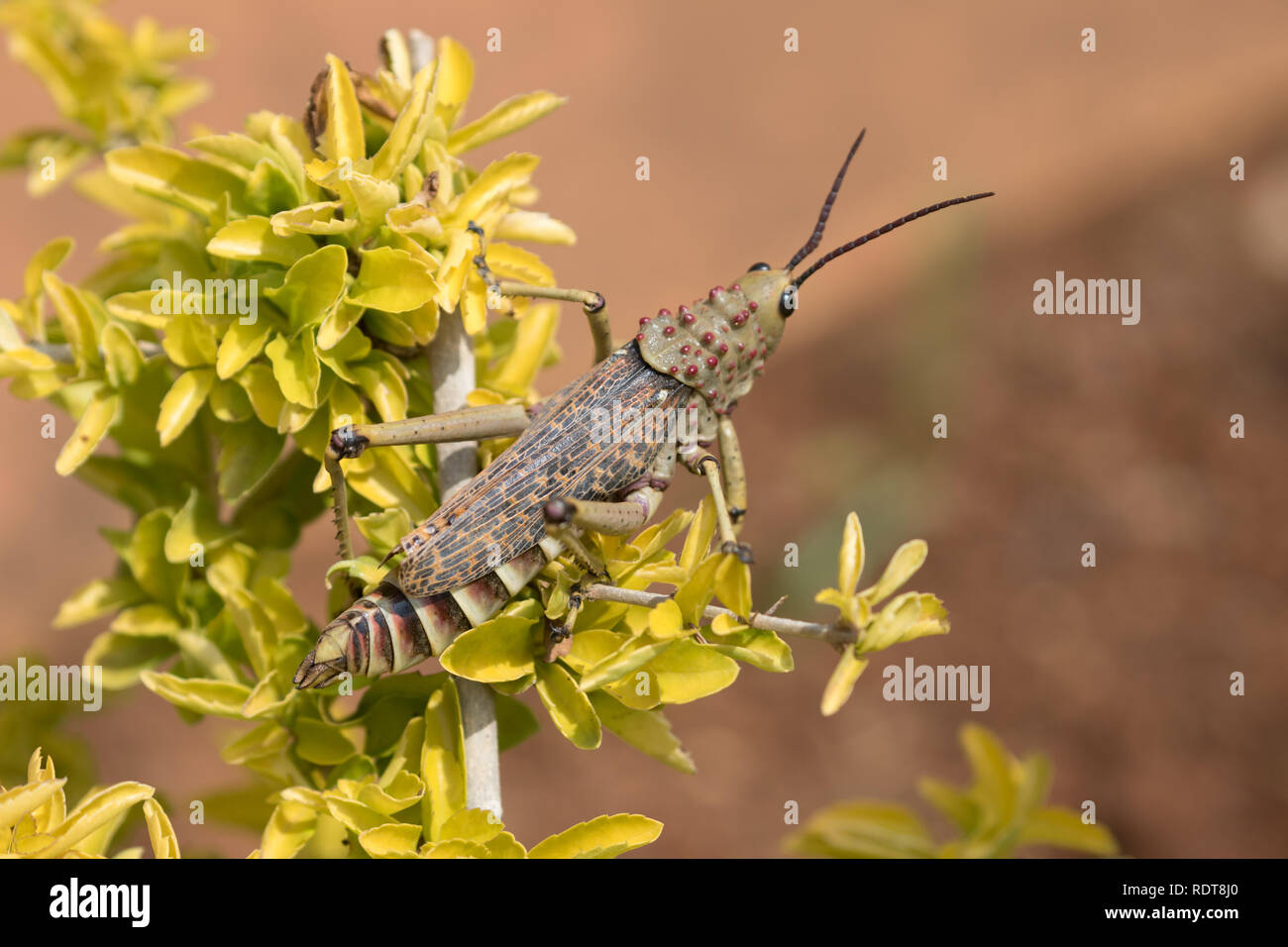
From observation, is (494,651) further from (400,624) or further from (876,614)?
(876,614)

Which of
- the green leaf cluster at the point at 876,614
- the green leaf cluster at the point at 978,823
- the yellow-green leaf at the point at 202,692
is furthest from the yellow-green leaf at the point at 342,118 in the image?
the green leaf cluster at the point at 978,823

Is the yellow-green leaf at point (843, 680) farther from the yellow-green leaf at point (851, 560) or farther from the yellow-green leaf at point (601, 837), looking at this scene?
the yellow-green leaf at point (601, 837)

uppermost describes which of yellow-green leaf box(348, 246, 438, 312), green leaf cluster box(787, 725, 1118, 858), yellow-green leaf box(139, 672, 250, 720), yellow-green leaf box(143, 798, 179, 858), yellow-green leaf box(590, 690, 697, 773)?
yellow-green leaf box(348, 246, 438, 312)

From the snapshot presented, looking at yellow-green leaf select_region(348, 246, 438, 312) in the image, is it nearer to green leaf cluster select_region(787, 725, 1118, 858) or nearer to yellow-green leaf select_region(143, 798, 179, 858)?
yellow-green leaf select_region(143, 798, 179, 858)

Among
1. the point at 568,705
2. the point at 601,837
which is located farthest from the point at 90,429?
the point at 601,837

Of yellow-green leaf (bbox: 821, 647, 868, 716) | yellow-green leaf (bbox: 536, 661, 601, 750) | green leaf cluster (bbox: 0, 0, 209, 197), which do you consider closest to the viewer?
yellow-green leaf (bbox: 821, 647, 868, 716)

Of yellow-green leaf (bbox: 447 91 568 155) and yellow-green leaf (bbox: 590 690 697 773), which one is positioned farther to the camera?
yellow-green leaf (bbox: 447 91 568 155)

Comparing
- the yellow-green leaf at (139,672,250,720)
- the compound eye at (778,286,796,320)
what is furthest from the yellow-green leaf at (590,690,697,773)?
the compound eye at (778,286,796,320)
